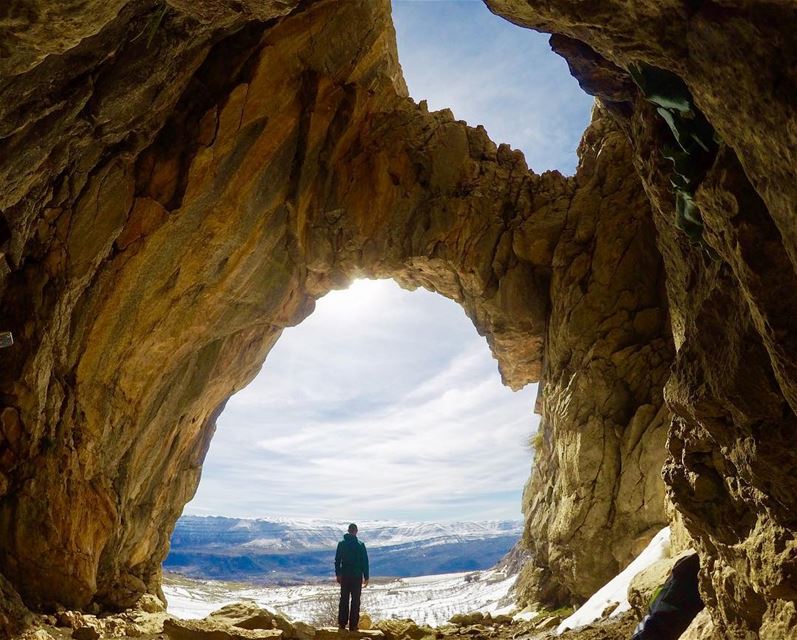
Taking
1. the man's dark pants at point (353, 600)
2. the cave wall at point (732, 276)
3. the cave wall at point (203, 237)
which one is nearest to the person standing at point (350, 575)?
the man's dark pants at point (353, 600)

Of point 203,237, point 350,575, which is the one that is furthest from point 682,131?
point 203,237

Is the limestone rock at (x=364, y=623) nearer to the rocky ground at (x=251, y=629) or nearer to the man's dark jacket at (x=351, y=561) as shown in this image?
the rocky ground at (x=251, y=629)

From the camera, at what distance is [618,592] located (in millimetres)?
11578

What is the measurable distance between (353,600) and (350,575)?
3.28ft

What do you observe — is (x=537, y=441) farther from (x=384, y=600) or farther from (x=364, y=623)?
(x=384, y=600)

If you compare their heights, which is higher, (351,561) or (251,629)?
(351,561)

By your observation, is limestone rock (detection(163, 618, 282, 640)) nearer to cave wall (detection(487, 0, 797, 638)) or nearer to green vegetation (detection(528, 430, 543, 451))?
cave wall (detection(487, 0, 797, 638))

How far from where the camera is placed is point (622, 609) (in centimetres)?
1026

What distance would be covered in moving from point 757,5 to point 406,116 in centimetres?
1882

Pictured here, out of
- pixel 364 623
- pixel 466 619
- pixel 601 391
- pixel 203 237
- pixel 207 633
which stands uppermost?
pixel 203 237

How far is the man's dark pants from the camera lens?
13.4 metres

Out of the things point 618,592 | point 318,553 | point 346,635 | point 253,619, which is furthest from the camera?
point 318,553

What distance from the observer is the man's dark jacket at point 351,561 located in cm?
1331

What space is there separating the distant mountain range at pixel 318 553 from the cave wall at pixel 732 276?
382 feet
